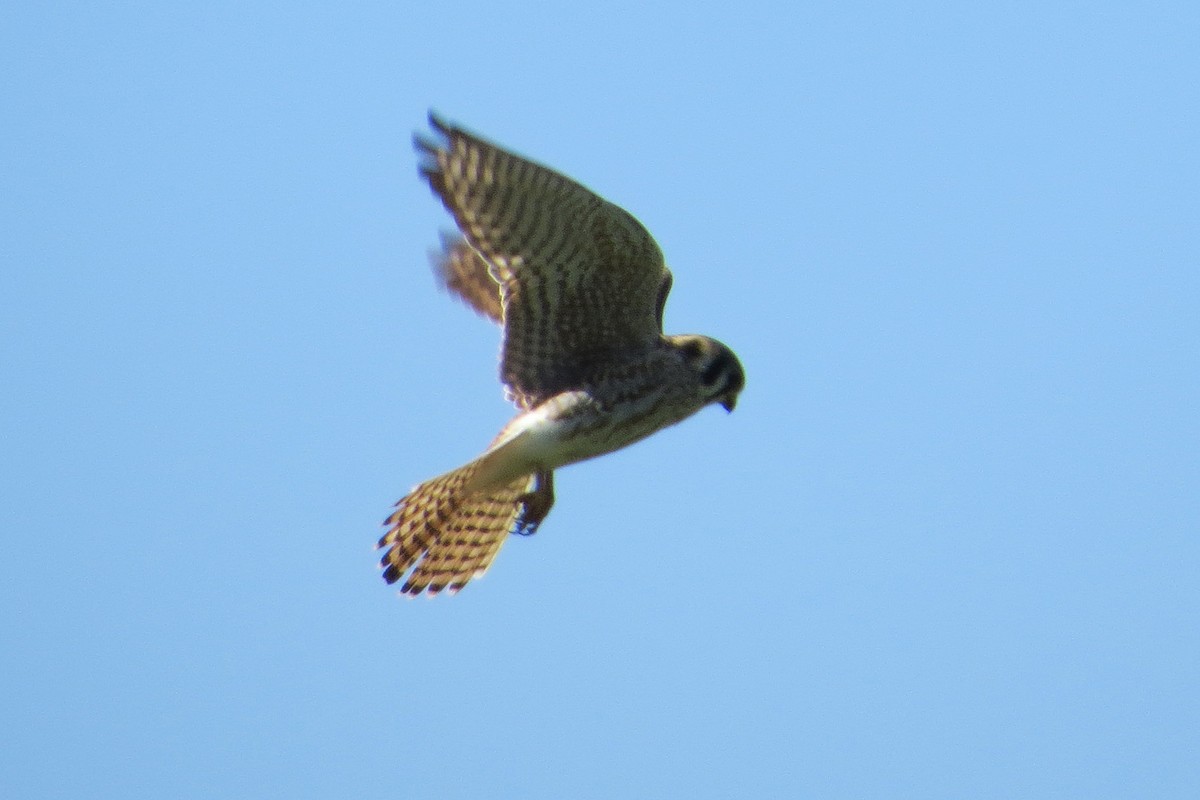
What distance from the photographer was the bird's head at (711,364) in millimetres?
7832

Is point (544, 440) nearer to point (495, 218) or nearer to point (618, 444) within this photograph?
point (618, 444)

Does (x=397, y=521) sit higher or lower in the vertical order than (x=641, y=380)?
lower

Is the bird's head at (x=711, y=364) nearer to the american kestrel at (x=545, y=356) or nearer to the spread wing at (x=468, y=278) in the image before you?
the american kestrel at (x=545, y=356)

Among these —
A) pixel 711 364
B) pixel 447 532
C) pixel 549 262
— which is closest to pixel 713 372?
pixel 711 364

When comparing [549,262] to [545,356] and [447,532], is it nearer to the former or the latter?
[545,356]

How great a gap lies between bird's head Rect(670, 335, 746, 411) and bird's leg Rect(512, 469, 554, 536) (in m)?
0.86

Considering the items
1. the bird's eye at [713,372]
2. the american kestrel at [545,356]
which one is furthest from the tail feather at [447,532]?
the bird's eye at [713,372]

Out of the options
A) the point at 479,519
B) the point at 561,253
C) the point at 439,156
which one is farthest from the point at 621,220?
the point at 479,519

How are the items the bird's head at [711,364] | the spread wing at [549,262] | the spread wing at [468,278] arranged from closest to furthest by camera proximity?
1. the spread wing at [549,262]
2. the bird's head at [711,364]
3. the spread wing at [468,278]

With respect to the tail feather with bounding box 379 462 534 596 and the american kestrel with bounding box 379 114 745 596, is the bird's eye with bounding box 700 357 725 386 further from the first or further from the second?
the tail feather with bounding box 379 462 534 596

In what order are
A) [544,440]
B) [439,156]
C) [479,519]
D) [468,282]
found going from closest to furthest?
[439,156] → [544,440] → [479,519] → [468,282]

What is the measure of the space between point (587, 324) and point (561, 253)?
0.45 m

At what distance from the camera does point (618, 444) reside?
779 cm

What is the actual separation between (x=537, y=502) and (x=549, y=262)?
1322 mm
